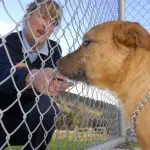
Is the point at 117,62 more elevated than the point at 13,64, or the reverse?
the point at 13,64

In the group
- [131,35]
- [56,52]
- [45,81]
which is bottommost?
[56,52]

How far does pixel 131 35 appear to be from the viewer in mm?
3152

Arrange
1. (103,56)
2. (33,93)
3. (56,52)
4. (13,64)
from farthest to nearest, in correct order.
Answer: (56,52)
(103,56)
(33,93)
(13,64)

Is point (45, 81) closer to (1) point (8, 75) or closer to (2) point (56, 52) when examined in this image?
(1) point (8, 75)

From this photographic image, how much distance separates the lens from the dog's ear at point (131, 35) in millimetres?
3010

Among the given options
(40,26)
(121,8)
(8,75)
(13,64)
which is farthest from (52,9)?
(121,8)

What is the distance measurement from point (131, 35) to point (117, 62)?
0.26m

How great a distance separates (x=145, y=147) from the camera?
9.65 feet

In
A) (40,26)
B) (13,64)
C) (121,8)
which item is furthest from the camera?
(121,8)

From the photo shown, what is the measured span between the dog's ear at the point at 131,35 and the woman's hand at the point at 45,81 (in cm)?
56

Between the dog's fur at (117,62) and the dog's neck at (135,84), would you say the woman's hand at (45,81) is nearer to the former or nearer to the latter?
the dog's fur at (117,62)

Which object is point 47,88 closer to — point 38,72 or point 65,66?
point 38,72

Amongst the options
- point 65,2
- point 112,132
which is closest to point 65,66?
A: point 65,2

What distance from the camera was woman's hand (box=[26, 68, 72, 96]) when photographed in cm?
263
